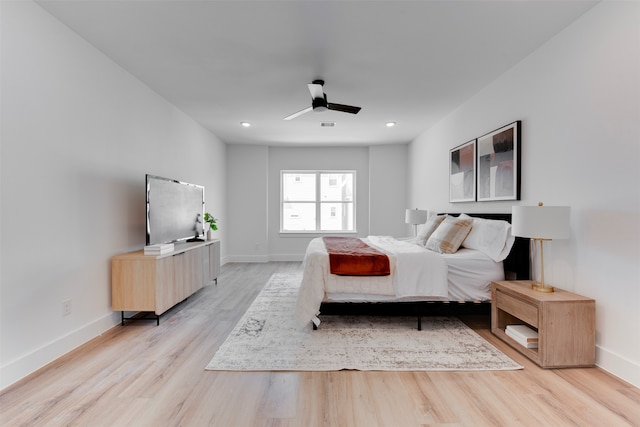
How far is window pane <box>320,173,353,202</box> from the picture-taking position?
7.09 m

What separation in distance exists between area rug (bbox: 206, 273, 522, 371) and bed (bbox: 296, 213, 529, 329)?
0.18 metres

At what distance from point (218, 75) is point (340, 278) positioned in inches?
96.1

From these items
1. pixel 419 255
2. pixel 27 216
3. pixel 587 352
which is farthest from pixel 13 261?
pixel 587 352

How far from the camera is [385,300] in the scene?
2871 mm

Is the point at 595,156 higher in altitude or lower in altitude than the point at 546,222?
higher

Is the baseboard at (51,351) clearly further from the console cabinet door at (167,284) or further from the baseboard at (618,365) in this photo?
the baseboard at (618,365)

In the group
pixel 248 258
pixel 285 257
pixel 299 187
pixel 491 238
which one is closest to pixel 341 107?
pixel 491 238

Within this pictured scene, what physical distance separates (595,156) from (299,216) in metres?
5.50

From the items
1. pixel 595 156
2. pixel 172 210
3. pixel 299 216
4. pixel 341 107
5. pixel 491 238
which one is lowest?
pixel 491 238

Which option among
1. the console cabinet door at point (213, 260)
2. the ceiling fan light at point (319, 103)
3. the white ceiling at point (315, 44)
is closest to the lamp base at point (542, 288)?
the white ceiling at point (315, 44)

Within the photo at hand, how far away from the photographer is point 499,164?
333 cm

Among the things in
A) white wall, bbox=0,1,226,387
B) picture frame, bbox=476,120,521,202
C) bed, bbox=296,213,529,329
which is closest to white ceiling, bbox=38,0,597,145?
white wall, bbox=0,1,226,387

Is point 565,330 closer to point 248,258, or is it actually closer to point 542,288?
point 542,288

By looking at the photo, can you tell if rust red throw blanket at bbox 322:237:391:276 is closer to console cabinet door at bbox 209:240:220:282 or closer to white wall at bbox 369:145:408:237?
console cabinet door at bbox 209:240:220:282
